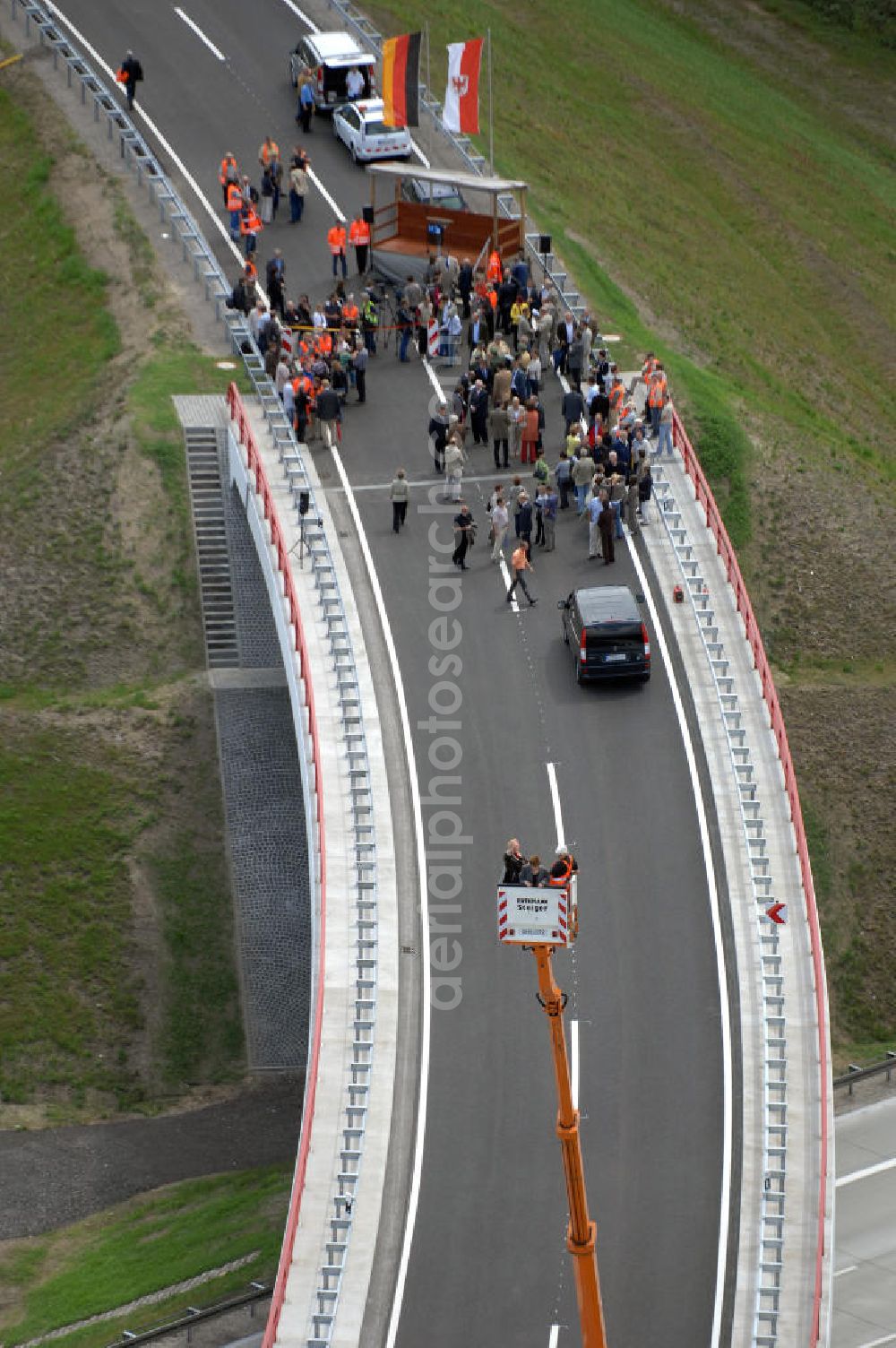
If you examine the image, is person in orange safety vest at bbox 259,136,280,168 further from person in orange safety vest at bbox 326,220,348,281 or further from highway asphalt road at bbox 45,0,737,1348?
highway asphalt road at bbox 45,0,737,1348

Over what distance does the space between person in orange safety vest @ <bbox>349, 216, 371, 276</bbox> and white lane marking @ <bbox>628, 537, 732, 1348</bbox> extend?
45.5 ft

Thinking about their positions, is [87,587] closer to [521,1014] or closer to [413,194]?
[413,194]

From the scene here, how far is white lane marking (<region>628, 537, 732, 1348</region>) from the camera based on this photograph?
3678 centimetres

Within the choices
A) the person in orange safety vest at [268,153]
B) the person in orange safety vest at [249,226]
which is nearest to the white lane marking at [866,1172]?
the person in orange safety vest at [249,226]

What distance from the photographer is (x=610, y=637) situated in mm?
47062

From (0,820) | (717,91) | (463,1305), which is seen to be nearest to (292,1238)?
(463,1305)

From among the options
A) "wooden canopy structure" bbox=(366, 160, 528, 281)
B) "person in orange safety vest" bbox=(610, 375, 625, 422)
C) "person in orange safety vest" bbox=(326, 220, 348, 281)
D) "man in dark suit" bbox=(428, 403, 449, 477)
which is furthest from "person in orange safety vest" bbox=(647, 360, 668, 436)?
"person in orange safety vest" bbox=(326, 220, 348, 281)

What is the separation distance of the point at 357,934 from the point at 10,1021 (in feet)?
34.1

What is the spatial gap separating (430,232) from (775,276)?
17.5 m

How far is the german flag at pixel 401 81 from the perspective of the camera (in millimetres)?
62188

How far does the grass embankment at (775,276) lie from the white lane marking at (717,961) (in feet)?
21.2

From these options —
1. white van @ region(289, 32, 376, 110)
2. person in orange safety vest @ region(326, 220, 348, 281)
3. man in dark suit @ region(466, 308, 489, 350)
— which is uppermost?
white van @ region(289, 32, 376, 110)

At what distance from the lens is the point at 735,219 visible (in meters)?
77.6

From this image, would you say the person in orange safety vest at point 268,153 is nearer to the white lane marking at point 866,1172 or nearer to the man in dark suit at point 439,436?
the man in dark suit at point 439,436
